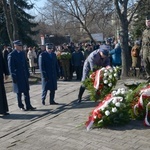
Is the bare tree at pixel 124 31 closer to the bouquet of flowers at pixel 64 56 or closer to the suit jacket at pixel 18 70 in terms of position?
the bouquet of flowers at pixel 64 56

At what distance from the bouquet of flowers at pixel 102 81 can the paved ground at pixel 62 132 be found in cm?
45

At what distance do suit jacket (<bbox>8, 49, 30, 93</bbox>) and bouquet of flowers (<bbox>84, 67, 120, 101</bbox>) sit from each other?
1715 millimetres

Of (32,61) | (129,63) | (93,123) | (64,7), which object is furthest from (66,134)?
(64,7)

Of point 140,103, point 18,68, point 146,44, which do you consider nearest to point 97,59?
point 146,44

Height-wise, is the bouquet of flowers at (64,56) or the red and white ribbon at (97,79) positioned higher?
the bouquet of flowers at (64,56)

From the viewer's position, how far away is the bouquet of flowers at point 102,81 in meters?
8.61

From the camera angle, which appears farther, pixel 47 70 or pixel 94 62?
pixel 47 70

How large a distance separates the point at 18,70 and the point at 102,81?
7.18 feet

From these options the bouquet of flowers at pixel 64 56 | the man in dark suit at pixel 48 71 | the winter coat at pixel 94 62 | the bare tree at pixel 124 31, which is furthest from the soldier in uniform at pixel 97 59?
the bouquet of flowers at pixel 64 56

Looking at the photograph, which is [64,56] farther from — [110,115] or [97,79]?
[110,115]

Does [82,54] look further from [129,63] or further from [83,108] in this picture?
[83,108]

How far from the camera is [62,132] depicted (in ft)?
21.9

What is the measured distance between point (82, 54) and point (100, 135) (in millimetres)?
9764

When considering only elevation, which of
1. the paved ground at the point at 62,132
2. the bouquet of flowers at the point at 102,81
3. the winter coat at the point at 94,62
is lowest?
the paved ground at the point at 62,132
